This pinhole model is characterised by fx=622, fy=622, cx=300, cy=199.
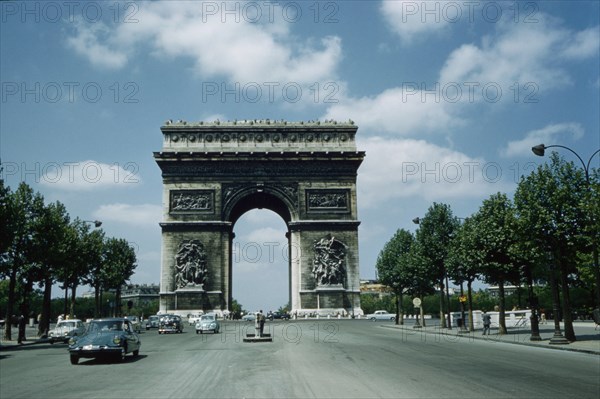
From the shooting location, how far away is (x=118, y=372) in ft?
57.8

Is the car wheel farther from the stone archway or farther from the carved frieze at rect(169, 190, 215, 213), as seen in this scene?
the carved frieze at rect(169, 190, 215, 213)

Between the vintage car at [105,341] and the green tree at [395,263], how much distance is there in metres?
40.1

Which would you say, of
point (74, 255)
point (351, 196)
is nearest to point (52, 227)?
point (74, 255)

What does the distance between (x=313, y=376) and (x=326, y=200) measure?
5462 cm

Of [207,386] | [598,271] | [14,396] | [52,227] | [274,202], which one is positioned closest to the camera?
[14,396]

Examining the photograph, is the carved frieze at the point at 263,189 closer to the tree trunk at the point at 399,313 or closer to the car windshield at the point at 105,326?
the tree trunk at the point at 399,313

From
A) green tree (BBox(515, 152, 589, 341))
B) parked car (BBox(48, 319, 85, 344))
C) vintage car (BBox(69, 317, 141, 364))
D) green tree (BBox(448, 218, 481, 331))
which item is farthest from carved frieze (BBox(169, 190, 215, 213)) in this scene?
vintage car (BBox(69, 317, 141, 364))

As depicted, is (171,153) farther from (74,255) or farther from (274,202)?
(74,255)

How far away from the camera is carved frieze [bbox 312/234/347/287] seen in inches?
2645

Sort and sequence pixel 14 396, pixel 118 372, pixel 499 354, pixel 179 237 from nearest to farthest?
pixel 14 396, pixel 118 372, pixel 499 354, pixel 179 237

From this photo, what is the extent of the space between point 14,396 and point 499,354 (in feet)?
56.2

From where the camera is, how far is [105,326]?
22500 millimetres

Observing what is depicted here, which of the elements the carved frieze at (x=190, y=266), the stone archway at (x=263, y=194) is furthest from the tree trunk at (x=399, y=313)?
the carved frieze at (x=190, y=266)

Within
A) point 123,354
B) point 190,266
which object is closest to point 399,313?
point 190,266
